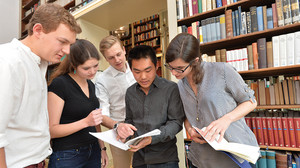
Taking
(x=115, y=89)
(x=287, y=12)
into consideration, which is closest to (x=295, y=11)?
(x=287, y=12)

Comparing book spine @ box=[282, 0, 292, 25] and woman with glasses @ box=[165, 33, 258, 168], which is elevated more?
book spine @ box=[282, 0, 292, 25]

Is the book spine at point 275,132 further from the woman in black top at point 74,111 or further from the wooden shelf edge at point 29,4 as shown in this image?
the wooden shelf edge at point 29,4

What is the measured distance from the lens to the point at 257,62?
5.72ft

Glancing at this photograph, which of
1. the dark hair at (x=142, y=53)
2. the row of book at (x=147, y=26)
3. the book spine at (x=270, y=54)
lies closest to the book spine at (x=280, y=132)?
the book spine at (x=270, y=54)

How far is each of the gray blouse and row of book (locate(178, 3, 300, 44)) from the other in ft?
3.41

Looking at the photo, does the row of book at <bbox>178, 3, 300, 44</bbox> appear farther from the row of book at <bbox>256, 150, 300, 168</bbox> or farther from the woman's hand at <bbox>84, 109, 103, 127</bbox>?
the woman's hand at <bbox>84, 109, 103, 127</bbox>

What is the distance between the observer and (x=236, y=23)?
1836 millimetres

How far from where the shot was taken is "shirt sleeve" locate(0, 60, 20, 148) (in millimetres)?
573

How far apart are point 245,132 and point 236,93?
0.72 ft

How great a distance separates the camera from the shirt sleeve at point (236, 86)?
96 centimetres

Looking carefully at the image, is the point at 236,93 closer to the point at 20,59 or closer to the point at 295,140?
the point at 20,59

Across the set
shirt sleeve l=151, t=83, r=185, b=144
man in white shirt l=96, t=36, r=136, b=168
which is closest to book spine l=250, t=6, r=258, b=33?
shirt sleeve l=151, t=83, r=185, b=144

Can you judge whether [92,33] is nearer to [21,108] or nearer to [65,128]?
[65,128]

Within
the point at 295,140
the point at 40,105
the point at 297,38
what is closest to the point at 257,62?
the point at 297,38
